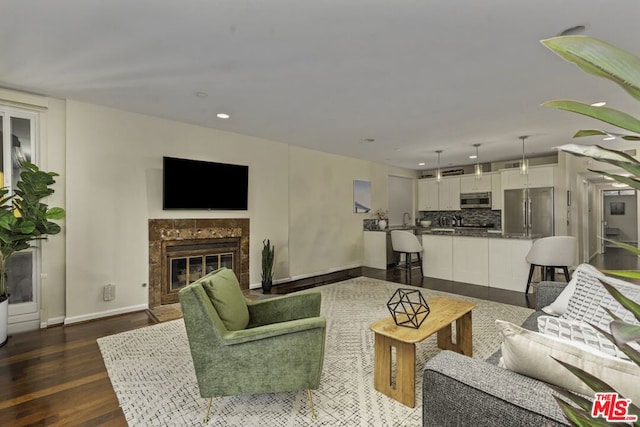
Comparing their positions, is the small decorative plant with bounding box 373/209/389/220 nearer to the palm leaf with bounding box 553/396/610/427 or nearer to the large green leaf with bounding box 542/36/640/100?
the palm leaf with bounding box 553/396/610/427

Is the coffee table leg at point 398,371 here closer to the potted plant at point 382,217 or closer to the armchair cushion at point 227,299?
the armchair cushion at point 227,299

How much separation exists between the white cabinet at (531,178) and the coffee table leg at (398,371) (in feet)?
18.9

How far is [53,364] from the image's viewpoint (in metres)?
2.58

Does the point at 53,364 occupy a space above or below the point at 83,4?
below

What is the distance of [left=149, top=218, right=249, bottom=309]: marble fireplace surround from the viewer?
13.1ft

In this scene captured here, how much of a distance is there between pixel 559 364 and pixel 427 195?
7.71 m

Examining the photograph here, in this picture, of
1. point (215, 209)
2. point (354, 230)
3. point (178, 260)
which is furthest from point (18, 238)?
point (354, 230)

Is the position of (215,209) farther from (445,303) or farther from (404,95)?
(445,303)

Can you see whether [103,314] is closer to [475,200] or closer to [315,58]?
[315,58]

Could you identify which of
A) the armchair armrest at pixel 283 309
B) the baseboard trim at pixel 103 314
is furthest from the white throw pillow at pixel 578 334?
→ the baseboard trim at pixel 103 314

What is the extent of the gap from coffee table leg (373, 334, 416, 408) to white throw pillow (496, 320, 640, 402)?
844 millimetres

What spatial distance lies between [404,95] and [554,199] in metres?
4.65

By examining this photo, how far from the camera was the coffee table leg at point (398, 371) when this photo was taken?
202 centimetres

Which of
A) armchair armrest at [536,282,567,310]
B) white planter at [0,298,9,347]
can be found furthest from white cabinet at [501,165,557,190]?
white planter at [0,298,9,347]
